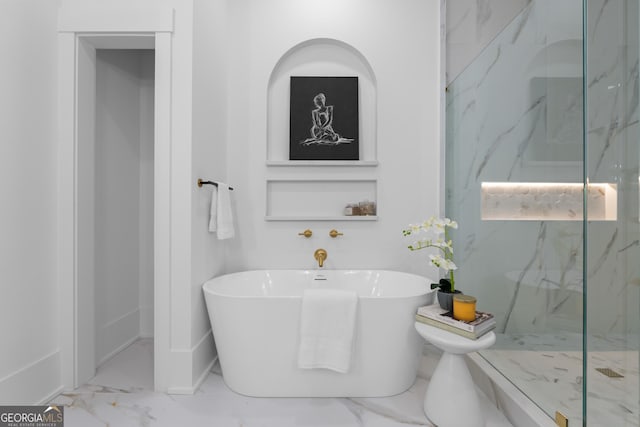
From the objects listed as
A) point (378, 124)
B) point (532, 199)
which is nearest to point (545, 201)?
point (532, 199)

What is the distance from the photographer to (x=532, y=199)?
60.7 inches

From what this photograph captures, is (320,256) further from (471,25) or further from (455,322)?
(471,25)

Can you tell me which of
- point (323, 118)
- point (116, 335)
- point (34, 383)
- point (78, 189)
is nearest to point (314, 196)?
point (323, 118)

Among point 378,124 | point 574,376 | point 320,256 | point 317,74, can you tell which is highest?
point 317,74

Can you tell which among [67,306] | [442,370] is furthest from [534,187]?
[67,306]

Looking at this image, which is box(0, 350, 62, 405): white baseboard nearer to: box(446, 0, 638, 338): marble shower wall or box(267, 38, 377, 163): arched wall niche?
box(267, 38, 377, 163): arched wall niche

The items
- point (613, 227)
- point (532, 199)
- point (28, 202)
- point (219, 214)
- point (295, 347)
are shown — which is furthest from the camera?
point (219, 214)

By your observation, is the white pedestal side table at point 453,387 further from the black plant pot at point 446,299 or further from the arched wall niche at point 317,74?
the arched wall niche at point 317,74

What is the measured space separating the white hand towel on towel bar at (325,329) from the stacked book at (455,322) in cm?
36

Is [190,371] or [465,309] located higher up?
[465,309]

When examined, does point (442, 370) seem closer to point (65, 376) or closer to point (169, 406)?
point (169, 406)

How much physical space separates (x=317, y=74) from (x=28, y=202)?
6.63 feet

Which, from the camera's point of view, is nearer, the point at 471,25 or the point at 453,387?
the point at 453,387

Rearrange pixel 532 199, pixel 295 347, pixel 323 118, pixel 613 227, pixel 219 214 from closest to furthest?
pixel 613 227 < pixel 532 199 < pixel 295 347 < pixel 219 214 < pixel 323 118
